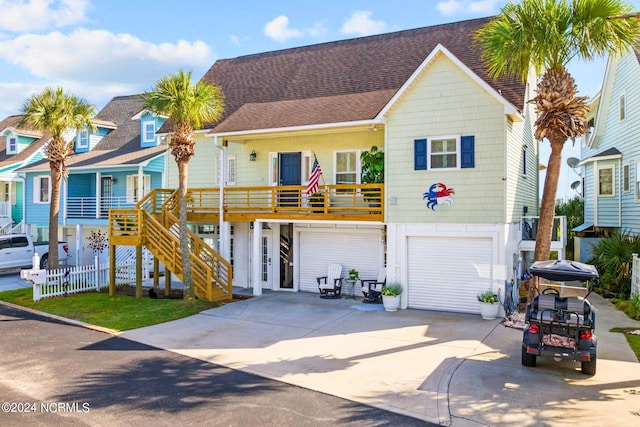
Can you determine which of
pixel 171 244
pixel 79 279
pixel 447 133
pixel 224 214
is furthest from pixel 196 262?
pixel 447 133

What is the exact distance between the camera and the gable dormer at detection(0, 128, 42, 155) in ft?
107

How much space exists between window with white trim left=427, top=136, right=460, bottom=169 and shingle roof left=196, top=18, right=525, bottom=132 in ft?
7.61

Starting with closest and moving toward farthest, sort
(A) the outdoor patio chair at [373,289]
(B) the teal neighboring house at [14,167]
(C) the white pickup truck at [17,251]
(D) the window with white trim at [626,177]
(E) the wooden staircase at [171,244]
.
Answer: (A) the outdoor patio chair at [373,289] → (E) the wooden staircase at [171,244] → (D) the window with white trim at [626,177] → (C) the white pickup truck at [17,251] → (B) the teal neighboring house at [14,167]

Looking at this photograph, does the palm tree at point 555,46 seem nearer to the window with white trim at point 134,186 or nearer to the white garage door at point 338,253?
the white garage door at point 338,253

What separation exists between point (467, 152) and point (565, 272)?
230 inches

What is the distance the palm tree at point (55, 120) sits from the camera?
19.6 metres

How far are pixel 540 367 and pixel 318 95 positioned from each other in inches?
559

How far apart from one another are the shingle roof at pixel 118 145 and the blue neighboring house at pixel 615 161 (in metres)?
22.6

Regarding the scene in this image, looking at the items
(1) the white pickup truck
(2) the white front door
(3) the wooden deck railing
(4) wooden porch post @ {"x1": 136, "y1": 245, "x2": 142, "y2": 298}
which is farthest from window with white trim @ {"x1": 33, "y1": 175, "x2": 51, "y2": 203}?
(2) the white front door

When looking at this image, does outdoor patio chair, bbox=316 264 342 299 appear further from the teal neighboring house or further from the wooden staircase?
the teal neighboring house

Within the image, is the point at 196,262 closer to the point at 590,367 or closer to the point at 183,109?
the point at 183,109

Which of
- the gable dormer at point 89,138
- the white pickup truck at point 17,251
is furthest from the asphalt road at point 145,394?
the gable dormer at point 89,138

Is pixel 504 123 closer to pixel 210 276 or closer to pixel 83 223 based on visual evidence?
pixel 210 276

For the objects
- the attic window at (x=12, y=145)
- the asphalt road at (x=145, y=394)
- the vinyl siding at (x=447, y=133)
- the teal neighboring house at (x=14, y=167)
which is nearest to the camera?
the asphalt road at (x=145, y=394)
